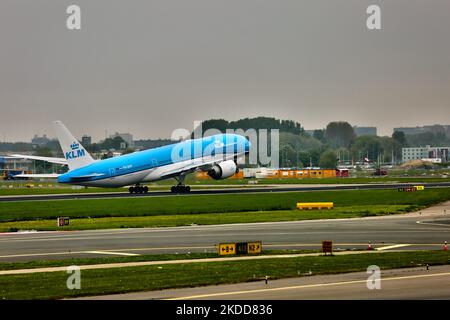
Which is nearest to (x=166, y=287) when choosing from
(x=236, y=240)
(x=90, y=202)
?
(x=236, y=240)

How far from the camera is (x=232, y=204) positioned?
3568 inches

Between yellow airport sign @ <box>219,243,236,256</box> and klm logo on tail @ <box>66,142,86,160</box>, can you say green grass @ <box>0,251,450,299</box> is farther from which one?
klm logo on tail @ <box>66,142,86,160</box>

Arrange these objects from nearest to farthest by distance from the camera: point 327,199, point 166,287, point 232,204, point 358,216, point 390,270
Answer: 1. point 166,287
2. point 390,270
3. point 358,216
4. point 232,204
5. point 327,199

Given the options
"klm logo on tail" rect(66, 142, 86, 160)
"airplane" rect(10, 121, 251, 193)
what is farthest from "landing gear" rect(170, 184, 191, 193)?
"klm logo on tail" rect(66, 142, 86, 160)

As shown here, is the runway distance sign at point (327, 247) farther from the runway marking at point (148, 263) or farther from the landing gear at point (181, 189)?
the landing gear at point (181, 189)

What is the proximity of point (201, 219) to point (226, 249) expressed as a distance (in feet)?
91.6

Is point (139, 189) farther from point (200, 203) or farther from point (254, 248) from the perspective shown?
point (254, 248)

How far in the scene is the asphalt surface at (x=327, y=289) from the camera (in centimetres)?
2969

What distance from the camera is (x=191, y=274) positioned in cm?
3744

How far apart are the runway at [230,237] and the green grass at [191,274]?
7.08m

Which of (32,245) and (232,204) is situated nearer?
(32,245)

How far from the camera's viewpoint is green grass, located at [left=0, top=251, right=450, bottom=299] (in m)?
33.6
